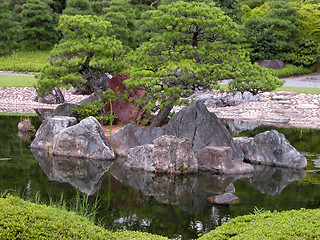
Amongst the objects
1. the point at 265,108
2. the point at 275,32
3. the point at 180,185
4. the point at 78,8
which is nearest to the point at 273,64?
the point at 275,32

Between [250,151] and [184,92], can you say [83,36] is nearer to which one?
[184,92]

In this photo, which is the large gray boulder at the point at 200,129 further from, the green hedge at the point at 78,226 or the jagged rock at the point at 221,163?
the green hedge at the point at 78,226

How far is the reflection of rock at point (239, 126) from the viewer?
13889 millimetres

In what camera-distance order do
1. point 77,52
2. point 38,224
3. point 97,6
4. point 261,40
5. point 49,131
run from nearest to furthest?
point 38,224, point 49,131, point 77,52, point 261,40, point 97,6

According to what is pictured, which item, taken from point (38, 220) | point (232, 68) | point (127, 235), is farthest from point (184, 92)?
point (38, 220)

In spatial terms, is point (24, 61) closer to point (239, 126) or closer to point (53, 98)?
point (53, 98)

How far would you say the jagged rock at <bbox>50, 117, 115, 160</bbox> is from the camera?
10.3 m

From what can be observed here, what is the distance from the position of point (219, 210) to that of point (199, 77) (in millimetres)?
4206

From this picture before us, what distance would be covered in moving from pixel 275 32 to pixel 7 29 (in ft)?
55.6

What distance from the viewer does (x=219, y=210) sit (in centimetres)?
717

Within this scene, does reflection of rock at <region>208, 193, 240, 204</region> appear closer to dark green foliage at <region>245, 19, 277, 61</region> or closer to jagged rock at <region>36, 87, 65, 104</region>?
jagged rock at <region>36, 87, 65, 104</region>

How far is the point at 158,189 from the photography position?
834 cm

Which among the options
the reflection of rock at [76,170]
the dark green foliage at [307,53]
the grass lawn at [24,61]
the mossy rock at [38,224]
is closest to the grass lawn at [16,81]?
the grass lawn at [24,61]

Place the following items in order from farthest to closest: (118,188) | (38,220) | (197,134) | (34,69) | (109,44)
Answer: (34,69), (109,44), (197,134), (118,188), (38,220)
